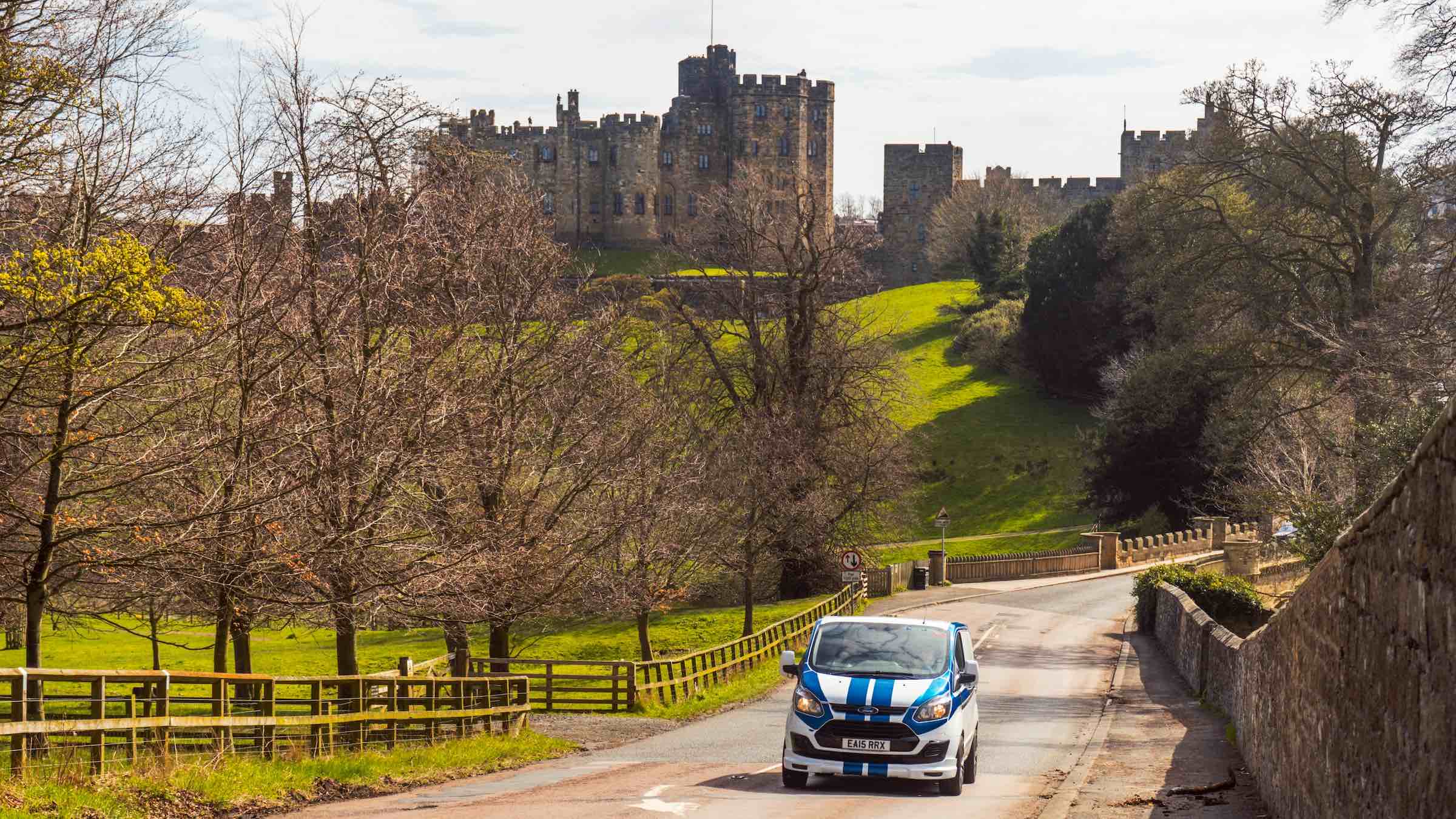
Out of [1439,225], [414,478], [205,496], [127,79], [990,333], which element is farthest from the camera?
[990,333]

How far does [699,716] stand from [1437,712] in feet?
71.6

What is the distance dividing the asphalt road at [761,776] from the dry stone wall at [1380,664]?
398cm

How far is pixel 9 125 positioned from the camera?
532 inches

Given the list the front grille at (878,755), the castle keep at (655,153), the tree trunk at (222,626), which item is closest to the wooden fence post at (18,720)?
the tree trunk at (222,626)

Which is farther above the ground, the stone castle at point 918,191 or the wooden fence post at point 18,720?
the stone castle at point 918,191

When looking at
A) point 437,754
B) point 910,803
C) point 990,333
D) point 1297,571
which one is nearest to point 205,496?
point 437,754

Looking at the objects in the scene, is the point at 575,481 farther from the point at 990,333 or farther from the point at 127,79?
the point at 990,333

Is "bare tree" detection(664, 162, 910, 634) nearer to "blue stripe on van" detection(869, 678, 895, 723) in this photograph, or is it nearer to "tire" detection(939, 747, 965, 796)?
"tire" detection(939, 747, 965, 796)

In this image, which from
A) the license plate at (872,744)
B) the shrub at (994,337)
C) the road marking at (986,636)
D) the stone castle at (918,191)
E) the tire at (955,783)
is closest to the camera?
the license plate at (872,744)

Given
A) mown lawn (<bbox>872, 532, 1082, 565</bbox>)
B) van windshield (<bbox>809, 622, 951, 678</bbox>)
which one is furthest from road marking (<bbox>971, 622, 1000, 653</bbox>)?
van windshield (<bbox>809, 622, 951, 678</bbox>)

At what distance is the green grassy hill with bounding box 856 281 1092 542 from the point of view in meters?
69.6

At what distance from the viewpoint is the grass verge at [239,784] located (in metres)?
10.8

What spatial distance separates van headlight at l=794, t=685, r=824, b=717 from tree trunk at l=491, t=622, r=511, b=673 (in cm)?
1290

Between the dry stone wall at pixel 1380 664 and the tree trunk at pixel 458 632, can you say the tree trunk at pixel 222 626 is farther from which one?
the dry stone wall at pixel 1380 664
